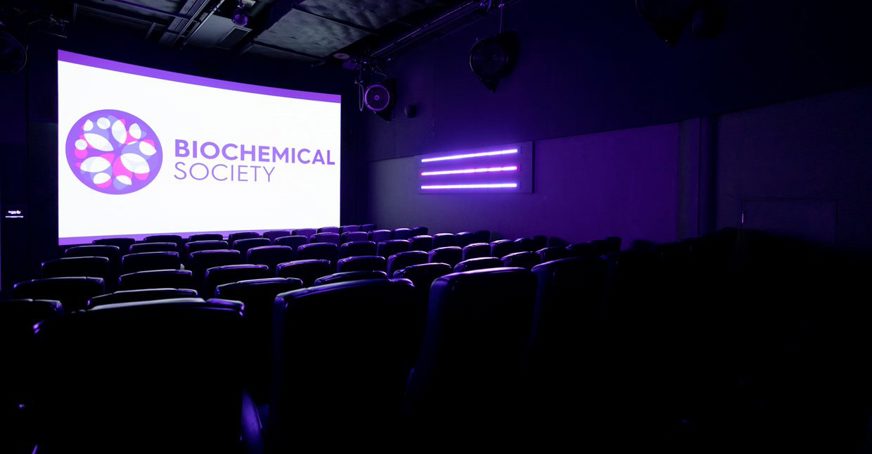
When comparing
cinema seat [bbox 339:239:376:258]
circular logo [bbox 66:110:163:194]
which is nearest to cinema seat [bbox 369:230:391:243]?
cinema seat [bbox 339:239:376:258]

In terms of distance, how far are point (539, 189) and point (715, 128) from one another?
2615 millimetres

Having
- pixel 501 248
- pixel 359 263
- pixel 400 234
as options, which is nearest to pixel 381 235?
pixel 400 234

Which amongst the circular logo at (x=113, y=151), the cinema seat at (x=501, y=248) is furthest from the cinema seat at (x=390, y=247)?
the circular logo at (x=113, y=151)

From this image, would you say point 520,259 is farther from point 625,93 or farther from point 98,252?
point 98,252

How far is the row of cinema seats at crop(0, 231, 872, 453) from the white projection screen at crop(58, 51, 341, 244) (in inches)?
268

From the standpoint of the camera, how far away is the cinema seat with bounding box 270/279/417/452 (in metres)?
1.43

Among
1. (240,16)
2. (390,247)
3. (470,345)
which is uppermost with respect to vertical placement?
(240,16)

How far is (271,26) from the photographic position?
7957mm

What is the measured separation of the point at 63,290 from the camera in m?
2.90

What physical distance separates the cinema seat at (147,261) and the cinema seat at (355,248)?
178 centimetres

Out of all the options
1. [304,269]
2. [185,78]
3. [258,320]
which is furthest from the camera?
[185,78]

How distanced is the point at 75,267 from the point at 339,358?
3867 mm

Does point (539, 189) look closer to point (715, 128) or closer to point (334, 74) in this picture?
point (715, 128)

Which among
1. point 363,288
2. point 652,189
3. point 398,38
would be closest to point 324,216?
point 398,38
